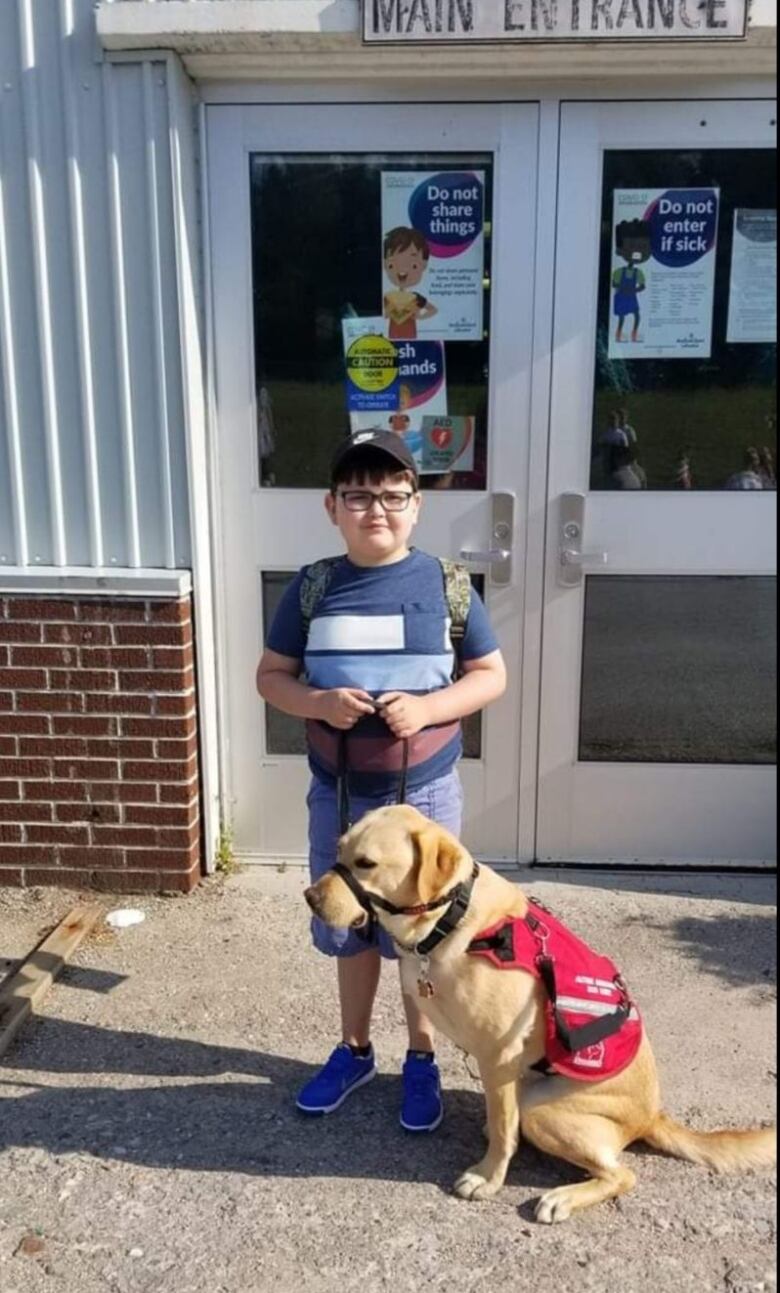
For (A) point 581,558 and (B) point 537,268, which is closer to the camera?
(B) point 537,268

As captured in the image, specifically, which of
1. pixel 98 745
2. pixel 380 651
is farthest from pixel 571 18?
pixel 98 745

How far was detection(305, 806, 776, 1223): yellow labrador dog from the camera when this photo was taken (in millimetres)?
2432

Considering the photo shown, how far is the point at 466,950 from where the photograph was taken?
2537mm

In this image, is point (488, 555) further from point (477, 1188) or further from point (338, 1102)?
point (477, 1188)

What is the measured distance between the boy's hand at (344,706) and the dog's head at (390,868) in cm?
26

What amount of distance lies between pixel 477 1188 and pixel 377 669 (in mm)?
1251

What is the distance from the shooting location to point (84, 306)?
3.77 metres

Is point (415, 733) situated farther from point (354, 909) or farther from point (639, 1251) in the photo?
point (639, 1251)

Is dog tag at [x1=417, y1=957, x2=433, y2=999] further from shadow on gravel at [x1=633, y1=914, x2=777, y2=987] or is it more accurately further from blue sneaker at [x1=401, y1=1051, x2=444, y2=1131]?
shadow on gravel at [x1=633, y1=914, x2=777, y2=987]

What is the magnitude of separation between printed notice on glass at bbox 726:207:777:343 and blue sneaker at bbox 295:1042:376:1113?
271 centimetres

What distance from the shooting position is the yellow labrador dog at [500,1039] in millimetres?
2432

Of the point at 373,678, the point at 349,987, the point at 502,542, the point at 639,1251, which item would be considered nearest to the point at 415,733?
the point at 373,678

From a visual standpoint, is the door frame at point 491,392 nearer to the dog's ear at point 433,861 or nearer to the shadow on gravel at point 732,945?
the shadow on gravel at point 732,945

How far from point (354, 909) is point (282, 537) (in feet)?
6.54
